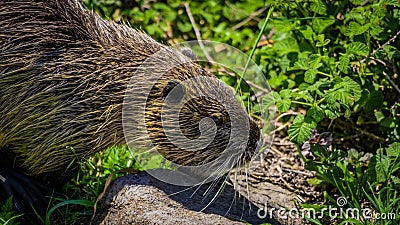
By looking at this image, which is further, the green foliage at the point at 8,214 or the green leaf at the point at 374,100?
the green leaf at the point at 374,100

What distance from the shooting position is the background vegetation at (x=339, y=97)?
3.41 meters

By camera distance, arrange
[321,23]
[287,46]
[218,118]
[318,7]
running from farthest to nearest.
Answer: [287,46] < [321,23] < [318,7] < [218,118]

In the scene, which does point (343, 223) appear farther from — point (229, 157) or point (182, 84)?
point (182, 84)

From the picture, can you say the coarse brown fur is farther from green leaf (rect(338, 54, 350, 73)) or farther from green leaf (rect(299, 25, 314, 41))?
green leaf (rect(299, 25, 314, 41))

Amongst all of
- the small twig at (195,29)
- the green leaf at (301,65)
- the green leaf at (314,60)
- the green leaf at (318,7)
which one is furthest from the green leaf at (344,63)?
the small twig at (195,29)

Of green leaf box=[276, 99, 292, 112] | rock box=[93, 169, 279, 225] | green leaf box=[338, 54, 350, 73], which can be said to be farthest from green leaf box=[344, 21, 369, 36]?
rock box=[93, 169, 279, 225]

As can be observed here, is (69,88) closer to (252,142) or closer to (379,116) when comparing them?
(252,142)

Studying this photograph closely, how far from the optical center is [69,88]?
3316 millimetres

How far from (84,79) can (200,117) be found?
2.15ft

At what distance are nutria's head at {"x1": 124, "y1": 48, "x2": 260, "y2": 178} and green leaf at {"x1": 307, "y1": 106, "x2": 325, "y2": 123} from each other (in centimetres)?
33

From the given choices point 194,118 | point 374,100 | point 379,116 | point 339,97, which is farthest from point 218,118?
point 379,116

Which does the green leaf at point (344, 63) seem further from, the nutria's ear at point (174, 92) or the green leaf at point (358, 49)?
the nutria's ear at point (174, 92)

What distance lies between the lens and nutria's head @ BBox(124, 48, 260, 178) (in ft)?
10.7

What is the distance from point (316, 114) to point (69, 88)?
4.41 feet
